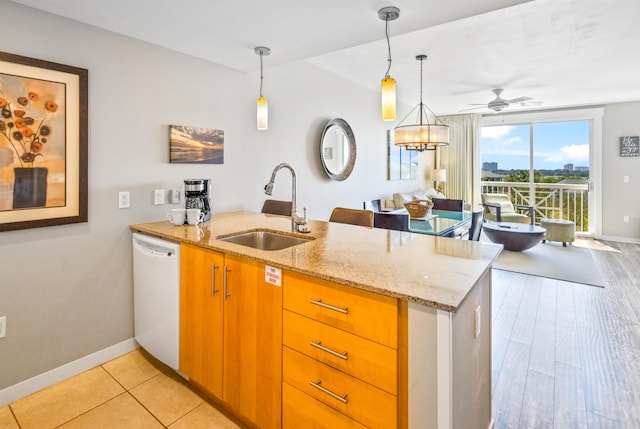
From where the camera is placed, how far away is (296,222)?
2.20m

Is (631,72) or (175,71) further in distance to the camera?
(631,72)

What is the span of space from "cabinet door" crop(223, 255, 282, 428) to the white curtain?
264 inches

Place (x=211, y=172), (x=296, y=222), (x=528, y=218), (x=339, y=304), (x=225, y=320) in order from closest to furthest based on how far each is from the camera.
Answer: (x=339, y=304) → (x=225, y=320) → (x=296, y=222) → (x=211, y=172) → (x=528, y=218)

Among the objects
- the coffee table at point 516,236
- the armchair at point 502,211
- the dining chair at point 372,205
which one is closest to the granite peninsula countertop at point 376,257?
the dining chair at point 372,205

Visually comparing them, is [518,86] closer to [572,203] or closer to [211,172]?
[572,203]

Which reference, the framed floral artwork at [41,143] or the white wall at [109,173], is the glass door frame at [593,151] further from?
the framed floral artwork at [41,143]

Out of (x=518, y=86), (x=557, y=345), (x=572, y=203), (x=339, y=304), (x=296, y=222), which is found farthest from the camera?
(x=572, y=203)

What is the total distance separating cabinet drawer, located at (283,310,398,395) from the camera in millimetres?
1148

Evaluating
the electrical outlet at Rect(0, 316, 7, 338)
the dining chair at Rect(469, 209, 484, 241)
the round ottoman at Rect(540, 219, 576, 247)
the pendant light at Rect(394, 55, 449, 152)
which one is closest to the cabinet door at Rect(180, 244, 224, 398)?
the electrical outlet at Rect(0, 316, 7, 338)

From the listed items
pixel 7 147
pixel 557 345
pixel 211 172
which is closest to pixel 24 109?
pixel 7 147

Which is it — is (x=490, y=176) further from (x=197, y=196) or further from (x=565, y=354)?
(x=197, y=196)

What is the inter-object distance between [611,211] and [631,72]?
117 inches

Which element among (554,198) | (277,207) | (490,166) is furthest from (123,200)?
(554,198)

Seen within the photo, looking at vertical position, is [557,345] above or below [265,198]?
below
